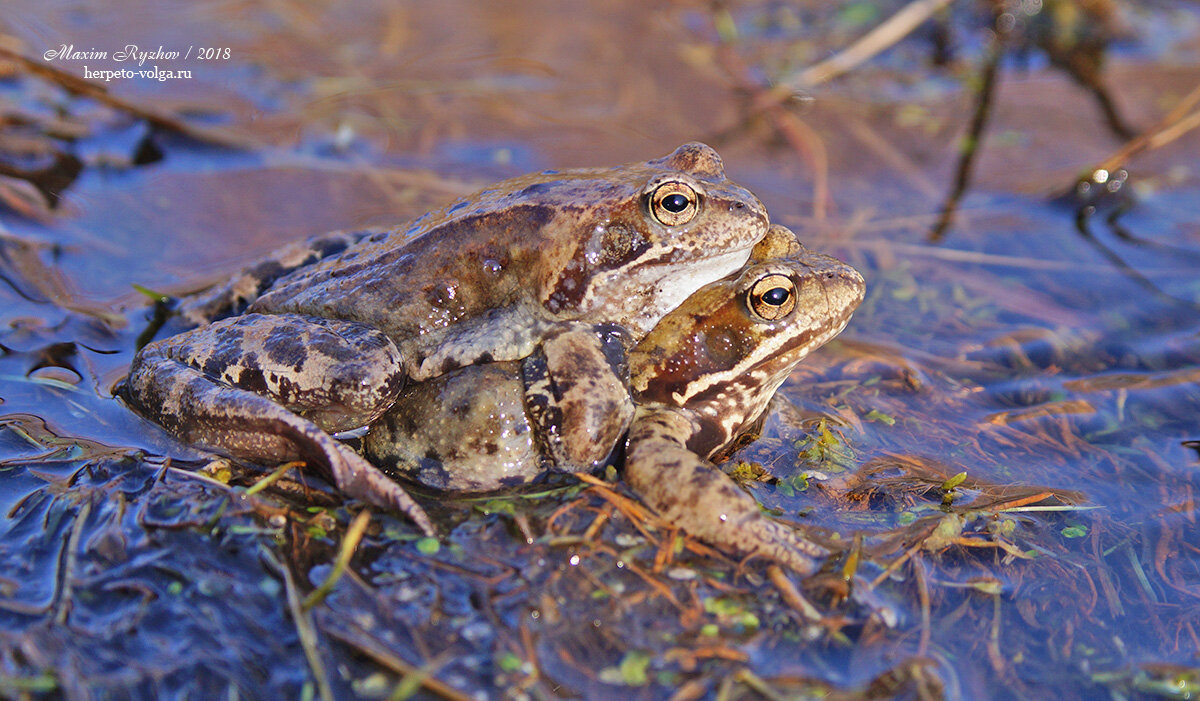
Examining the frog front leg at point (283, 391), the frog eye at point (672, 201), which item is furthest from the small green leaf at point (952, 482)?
the frog front leg at point (283, 391)

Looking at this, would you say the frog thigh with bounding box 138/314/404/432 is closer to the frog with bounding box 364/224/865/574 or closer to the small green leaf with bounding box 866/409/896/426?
the frog with bounding box 364/224/865/574

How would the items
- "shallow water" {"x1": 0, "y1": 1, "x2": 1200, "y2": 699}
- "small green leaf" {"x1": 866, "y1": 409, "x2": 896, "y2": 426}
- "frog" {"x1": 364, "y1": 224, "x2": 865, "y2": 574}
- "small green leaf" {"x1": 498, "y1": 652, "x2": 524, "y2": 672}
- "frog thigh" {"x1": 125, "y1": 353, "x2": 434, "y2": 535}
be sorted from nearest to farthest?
"small green leaf" {"x1": 498, "y1": 652, "x2": 524, "y2": 672}
"shallow water" {"x1": 0, "y1": 1, "x2": 1200, "y2": 699}
"frog thigh" {"x1": 125, "y1": 353, "x2": 434, "y2": 535}
"frog" {"x1": 364, "y1": 224, "x2": 865, "y2": 574}
"small green leaf" {"x1": 866, "y1": 409, "x2": 896, "y2": 426}

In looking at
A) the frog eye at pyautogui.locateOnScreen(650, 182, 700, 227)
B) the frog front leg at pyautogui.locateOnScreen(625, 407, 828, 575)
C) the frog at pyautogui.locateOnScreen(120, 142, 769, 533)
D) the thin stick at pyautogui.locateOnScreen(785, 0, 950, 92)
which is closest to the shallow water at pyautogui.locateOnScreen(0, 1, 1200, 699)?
the frog front leg at pyautogui.locateOnScreen(625, 407, 828, 575)

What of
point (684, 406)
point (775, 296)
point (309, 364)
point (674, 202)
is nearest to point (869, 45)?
point (775, 296)

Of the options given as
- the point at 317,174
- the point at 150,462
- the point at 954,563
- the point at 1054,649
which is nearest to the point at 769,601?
the point at 954,563

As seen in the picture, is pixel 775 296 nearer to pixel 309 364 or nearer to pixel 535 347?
pixel 535 347

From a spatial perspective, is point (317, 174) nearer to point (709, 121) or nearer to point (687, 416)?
point (709, 121)

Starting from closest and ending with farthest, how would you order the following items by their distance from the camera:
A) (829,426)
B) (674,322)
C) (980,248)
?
1. (674,322)
2. (829,426)
3. (980,248)

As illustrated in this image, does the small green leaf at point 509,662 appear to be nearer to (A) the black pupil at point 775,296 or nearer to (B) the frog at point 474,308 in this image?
(B) the frog at point 474,308
